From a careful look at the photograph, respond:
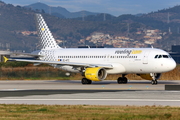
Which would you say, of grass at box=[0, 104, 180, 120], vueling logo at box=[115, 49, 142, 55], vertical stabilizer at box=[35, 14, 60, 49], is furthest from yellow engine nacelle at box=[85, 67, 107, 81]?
grass at box=[0, 104, 180, 120]

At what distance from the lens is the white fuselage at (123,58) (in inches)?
1723

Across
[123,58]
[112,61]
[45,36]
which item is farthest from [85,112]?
[45,36]

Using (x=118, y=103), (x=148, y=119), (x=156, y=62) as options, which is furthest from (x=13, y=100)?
(x=156, y=62)

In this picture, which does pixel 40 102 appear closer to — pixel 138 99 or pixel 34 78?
→ pixel 138 99

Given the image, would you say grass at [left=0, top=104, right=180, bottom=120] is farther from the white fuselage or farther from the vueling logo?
the vueling logo

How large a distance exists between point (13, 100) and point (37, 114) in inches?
284

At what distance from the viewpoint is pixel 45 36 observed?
178 ft

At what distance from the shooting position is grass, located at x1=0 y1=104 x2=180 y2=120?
722 inches

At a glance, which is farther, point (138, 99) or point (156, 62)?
point (156, 62)

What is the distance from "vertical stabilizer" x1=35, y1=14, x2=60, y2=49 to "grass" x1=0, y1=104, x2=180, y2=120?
1224 inches

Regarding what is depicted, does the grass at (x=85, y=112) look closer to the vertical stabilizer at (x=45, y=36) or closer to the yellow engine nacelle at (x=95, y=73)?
the yellow engine nacelle at (x=95, y=73)

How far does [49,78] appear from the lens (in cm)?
5866

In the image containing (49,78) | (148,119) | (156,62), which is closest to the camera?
(148,119)

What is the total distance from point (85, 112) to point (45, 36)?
114ft
